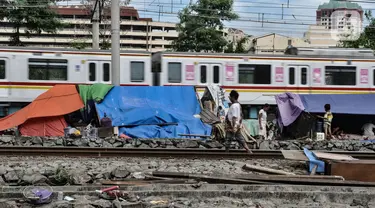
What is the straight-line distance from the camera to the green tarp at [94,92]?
57.1ft

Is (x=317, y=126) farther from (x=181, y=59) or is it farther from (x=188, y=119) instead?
(x=181, y=59)

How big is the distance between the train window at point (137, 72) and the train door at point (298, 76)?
22.4 feet

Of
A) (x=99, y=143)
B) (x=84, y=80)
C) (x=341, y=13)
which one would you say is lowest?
(x=99, y=143)

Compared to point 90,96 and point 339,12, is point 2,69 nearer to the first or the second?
point 90,96

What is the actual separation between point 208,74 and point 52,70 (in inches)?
269

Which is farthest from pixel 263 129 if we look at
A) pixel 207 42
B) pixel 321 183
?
pixel 207 42

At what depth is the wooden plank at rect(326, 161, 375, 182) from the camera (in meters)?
8.55

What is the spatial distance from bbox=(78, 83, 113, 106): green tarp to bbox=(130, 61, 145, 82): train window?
9.86 ft

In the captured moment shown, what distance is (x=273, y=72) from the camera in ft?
70.2

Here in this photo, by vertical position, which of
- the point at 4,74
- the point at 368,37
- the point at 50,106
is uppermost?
the point at 368,37

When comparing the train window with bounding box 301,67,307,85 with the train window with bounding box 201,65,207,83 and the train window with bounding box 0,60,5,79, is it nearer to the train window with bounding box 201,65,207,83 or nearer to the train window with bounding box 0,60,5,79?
the train window with bounding box 201,65,207,83

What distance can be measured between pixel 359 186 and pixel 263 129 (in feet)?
30.2

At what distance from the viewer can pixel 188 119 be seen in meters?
17.0

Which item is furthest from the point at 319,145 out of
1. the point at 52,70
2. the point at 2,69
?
the point at 2,69
